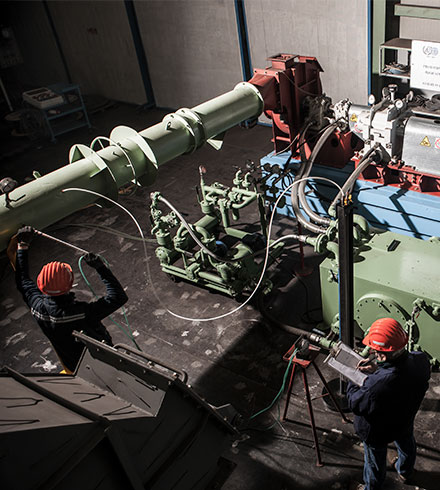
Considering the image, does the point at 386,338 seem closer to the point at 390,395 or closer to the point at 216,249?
the point at 390,395

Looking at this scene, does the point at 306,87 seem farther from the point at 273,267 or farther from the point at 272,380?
the point at 272,380

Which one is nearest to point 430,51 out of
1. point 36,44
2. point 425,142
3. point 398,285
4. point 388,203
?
point 425,142

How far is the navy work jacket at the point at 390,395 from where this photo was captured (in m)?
2.73

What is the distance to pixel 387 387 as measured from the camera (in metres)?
2.72

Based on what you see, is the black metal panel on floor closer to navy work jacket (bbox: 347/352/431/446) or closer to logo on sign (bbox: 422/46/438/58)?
navy work jacket (bbox: 347/352/431/446)

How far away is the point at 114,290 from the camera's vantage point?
3600mm

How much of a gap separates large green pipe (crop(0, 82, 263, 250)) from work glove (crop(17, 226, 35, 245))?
0.26 ft

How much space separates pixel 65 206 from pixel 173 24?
21.5 feet

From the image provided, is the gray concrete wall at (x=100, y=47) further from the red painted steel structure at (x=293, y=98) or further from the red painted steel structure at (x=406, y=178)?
the red painted steel structure at (x=406, y=178)

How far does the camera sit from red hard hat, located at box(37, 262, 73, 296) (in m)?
3.41

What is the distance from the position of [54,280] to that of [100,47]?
27.7 ft

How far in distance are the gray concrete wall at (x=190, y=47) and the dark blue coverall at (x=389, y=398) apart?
675 centimetres

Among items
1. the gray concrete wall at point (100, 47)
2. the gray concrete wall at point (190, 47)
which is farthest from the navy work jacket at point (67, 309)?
the gray concrete wall at point (100, 47)

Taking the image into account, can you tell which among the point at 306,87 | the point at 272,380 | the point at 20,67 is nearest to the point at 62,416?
the point at 272,380
